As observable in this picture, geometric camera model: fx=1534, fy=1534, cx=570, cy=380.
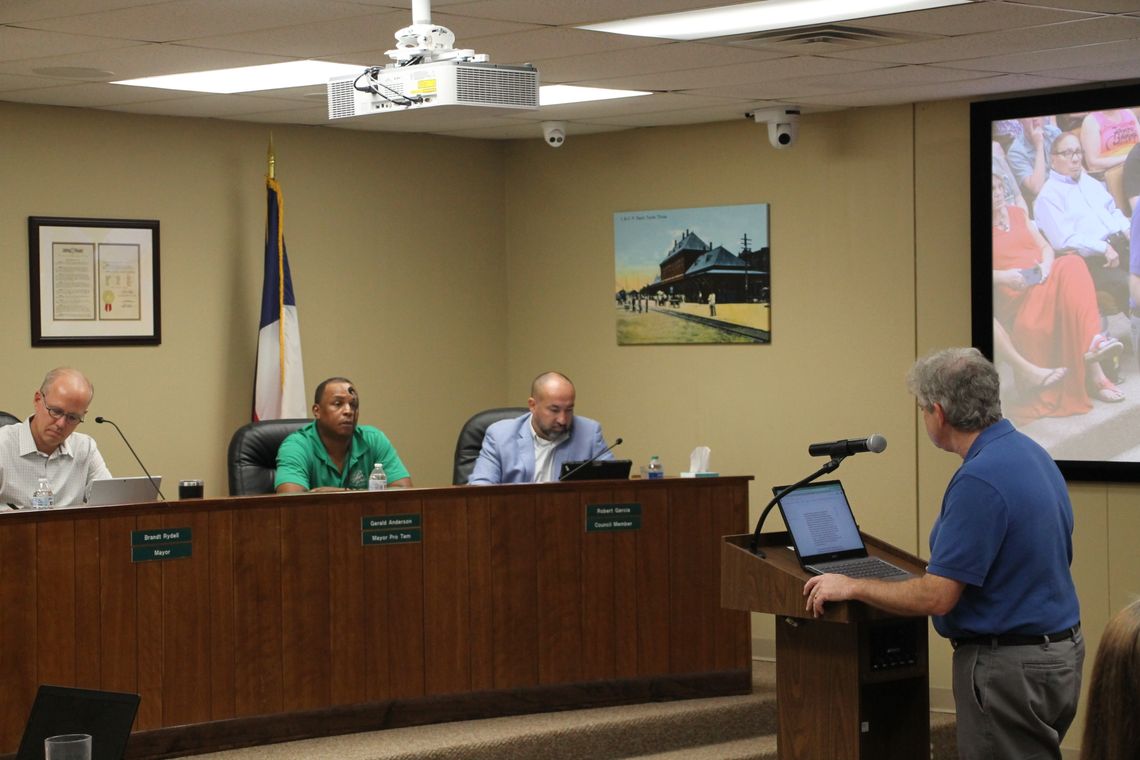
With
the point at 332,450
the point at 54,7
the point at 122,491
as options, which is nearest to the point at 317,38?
the point at 54,7

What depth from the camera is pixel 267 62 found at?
5855 millimetres

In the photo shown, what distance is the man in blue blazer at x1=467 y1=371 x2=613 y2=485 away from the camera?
21.6ft

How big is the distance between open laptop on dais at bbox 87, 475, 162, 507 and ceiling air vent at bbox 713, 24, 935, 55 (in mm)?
2576

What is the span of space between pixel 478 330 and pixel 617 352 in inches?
32.8

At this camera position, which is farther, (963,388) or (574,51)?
(574,51)

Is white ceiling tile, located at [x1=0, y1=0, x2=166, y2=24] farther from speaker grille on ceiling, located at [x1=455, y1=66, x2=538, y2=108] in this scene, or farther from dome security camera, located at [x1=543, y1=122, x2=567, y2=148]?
dome security camera, located at [x1=543, y1=122, x2=567, y2=148]

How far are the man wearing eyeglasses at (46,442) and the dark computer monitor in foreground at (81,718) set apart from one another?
8.87 feet

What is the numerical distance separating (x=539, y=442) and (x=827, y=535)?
2554 millimetres

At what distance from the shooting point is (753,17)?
5242 millimetres

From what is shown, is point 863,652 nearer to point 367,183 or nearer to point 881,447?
point 881,447

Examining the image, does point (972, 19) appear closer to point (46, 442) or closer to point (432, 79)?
point (432, 79)

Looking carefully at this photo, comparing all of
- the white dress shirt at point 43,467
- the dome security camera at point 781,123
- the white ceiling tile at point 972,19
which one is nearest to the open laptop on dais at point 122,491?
the white dress shirt at point 43,467

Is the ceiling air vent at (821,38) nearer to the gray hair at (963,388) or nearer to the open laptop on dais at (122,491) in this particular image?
the gray hair at (963,388)

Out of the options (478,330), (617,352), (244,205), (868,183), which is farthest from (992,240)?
(244,205)
